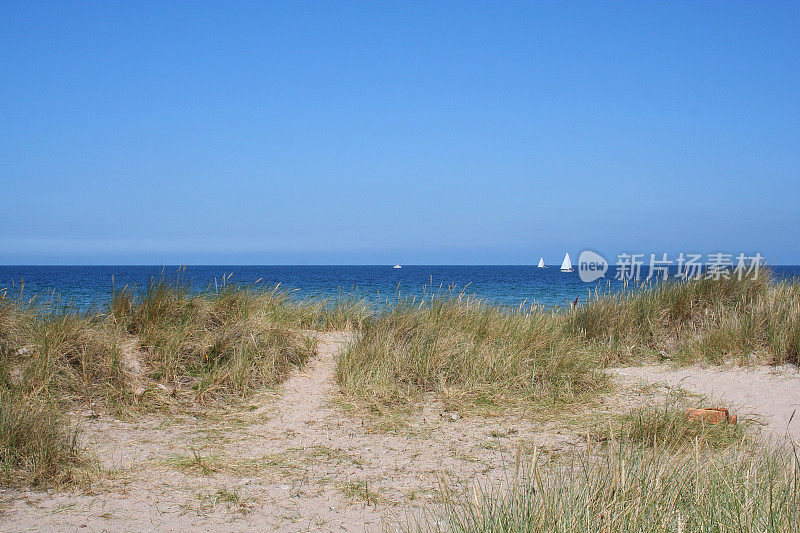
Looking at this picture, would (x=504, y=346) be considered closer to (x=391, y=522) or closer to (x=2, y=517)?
(x=391, y=522)

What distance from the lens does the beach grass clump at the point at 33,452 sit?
172 inches

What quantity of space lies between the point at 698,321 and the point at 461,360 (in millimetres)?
4687

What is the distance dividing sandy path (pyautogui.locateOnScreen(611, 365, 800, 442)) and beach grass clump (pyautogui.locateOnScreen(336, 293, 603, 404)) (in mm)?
976

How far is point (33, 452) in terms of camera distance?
4488mm

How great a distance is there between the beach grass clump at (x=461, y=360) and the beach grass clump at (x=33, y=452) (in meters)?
3.15

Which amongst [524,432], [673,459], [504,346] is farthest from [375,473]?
[504,346]

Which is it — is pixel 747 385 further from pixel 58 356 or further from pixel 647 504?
pixel 58 356

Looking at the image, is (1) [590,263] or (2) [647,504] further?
(1) [590,263]

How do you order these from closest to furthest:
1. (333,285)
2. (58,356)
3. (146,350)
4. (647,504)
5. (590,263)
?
(647,504)
(58,356)
(146,350)
(590,263)
(333,285)

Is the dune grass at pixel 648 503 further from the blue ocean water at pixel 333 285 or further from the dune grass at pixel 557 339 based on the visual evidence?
the blue ocean water at pixel 333 285

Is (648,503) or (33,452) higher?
(648,503)

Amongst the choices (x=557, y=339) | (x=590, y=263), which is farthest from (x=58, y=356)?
(x=590, y=263)

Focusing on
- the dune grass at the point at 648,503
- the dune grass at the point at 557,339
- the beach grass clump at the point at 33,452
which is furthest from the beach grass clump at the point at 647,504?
the dune grass at the point at 557,339

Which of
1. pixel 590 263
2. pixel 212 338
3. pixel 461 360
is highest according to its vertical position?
pixel 590 263
